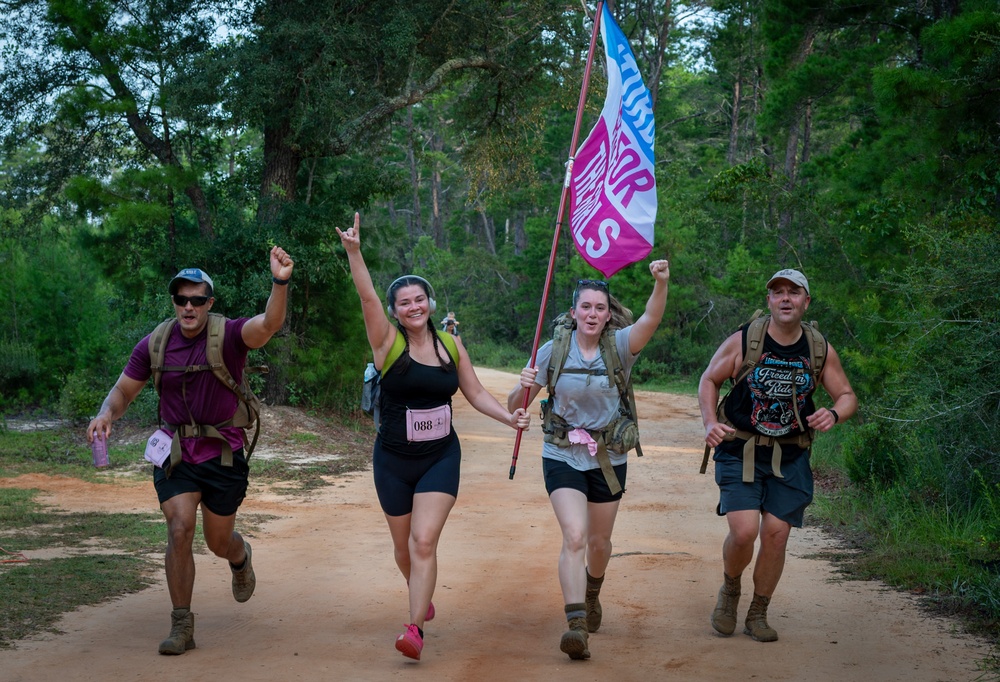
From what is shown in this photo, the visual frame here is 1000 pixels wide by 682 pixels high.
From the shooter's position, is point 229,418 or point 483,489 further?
point 483,489

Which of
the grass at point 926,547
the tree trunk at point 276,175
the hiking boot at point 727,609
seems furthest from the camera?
the tree trunk at point 276,175

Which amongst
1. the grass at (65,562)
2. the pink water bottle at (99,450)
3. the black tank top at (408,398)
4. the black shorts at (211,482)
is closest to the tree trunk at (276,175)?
the grass at (65,562)

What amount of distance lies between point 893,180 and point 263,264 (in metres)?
9.61

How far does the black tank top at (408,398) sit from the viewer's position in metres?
5.90

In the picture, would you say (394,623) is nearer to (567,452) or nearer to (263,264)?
(567,452)

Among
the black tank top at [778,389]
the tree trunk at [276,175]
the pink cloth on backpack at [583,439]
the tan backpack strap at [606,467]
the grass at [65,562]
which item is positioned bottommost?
the grass at [65,562]

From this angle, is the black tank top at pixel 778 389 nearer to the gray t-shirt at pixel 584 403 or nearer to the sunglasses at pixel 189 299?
the gray t-shirt at pixel 584 403

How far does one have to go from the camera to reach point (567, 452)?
6.06 m

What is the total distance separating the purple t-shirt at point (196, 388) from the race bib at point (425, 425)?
1002 mm

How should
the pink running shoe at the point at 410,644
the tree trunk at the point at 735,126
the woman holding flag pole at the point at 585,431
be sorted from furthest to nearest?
the tree trunk at the point at 735,126, the woman holding flag pole at the point at 585,431, the pink running shoe at the point at 410,644

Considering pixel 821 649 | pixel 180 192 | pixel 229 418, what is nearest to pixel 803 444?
pixel 821 649

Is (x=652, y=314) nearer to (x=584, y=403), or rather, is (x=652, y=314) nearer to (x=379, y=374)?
(x=584, y=403)

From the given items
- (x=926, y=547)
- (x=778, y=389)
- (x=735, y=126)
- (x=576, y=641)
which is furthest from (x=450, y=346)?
(x=735, y=126)

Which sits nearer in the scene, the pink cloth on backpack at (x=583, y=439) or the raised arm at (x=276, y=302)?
the raised arm at (x=276, y=302)
